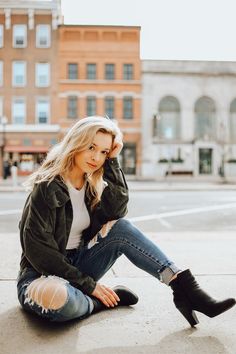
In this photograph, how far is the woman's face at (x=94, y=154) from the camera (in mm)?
2615

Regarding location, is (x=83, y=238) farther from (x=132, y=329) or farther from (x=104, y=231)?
(x=132, y=329)

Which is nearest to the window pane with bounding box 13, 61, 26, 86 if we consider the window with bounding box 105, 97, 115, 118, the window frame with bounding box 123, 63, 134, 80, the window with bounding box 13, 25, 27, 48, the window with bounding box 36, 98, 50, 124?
the window with bounding box 13, 25, 27, 48

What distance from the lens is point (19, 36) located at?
34.0 m

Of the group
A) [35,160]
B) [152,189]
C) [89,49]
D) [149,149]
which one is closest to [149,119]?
[149,149]

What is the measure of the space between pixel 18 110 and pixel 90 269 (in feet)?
106

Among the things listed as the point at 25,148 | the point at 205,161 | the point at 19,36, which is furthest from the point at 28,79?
the point at 205,161

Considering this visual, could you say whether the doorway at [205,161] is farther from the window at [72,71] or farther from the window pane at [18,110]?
the window pane at [18,110]

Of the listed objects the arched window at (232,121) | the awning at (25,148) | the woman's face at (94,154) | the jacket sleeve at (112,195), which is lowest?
the awning at (25,148)

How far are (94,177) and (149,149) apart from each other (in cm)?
3158

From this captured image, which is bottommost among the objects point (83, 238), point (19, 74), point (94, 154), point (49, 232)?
point (83, 238)

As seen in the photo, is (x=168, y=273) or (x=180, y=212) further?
(x=180, y=212)

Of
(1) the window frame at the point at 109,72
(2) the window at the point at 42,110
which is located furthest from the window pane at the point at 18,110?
(1) the window frame at the point at 109,72

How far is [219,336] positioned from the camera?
2375 millimetres

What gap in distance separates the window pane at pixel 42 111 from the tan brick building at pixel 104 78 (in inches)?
43.9
